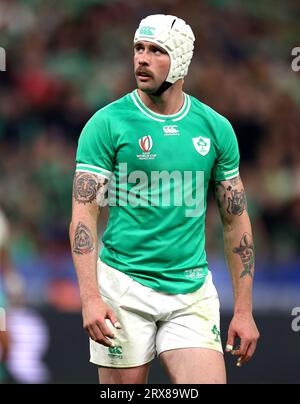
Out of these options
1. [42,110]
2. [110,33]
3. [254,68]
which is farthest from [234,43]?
[42,110]

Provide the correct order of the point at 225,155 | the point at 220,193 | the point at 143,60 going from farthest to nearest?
the point at 220,193
the point at 225,155
the point at 143,60

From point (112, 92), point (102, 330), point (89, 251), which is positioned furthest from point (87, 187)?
point (112, 92)

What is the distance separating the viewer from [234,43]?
46.0 ft

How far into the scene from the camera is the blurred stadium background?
1074cm

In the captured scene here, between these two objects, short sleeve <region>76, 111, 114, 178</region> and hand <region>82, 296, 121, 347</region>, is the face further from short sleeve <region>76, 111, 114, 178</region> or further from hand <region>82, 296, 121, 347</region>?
hand <region>82, 296, 121, 347</region>

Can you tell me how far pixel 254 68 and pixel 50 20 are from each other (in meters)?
2.76

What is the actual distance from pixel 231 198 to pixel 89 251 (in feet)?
3.03

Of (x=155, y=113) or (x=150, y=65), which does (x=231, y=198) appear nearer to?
(x=155, y=113)

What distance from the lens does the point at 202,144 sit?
5848 mm

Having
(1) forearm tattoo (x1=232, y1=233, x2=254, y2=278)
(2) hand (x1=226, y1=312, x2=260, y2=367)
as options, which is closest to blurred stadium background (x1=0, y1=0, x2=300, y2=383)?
(1) forearm tattoo (x1=232, y1=233, x2=254, y2=278)

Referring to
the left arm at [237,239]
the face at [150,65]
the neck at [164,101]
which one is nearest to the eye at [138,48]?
the face at [150,65]

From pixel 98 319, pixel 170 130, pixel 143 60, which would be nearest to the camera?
pixel 98 319

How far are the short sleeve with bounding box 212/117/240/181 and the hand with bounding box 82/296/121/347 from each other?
3.48ft

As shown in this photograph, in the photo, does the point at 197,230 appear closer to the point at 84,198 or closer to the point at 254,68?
the point at 84,198
